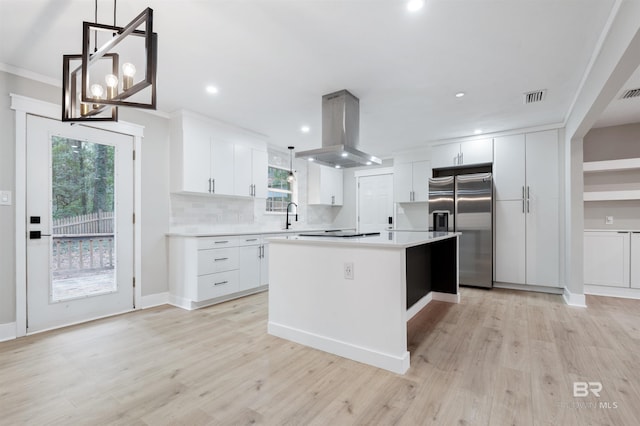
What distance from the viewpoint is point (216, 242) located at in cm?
380

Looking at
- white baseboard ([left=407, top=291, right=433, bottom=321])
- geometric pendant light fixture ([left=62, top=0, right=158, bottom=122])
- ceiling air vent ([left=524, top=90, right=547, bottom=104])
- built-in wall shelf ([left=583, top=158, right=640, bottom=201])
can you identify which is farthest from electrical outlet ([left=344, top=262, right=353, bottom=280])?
built-in wall shelf ([left=583, top=158, right=640, bottom=201])

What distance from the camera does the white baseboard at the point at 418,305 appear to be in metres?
3.10

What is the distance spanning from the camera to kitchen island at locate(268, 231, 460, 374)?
2121 mm

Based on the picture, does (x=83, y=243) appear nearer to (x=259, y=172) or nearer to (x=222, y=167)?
(x=222, y=167)

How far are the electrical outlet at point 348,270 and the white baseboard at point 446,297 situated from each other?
87.5 inches

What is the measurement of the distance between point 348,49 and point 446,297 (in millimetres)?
3249

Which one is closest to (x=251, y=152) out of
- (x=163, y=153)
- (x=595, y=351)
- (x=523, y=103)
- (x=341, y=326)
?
(x=163, y=153)

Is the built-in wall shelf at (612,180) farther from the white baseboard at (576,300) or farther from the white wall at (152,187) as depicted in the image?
→ the white wall at (152,187)

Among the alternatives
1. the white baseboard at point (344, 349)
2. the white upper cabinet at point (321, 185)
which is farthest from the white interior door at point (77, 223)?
the white upper cabinet at point (321, 185)

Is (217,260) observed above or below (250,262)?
above

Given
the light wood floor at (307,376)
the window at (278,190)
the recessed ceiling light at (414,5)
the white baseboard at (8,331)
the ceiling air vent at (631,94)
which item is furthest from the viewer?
the window at (278,190)

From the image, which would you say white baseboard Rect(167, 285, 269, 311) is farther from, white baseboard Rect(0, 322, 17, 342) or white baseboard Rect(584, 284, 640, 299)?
white baseboard Rect(584, 284, 640, 299)

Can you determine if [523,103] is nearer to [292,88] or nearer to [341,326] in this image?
[292,88]

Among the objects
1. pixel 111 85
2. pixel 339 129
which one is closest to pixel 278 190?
pixel 339 129
